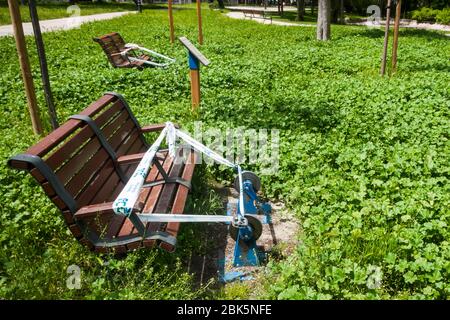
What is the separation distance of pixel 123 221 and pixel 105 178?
520 mm

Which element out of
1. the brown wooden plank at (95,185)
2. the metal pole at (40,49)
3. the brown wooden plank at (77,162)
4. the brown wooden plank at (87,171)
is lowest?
the brown wooden plank at (95,185)

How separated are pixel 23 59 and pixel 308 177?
12.3 feet

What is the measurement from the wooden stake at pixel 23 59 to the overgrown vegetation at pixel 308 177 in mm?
317

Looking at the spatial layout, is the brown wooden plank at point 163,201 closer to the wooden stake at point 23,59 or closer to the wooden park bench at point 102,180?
the wooden park bench at point 102,180

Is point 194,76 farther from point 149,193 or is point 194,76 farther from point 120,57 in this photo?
point 120,57

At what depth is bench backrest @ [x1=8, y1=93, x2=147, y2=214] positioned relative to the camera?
3006 millimetres

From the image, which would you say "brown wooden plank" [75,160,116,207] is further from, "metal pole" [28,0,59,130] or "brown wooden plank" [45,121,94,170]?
"metal pole" [28,0,59,130]

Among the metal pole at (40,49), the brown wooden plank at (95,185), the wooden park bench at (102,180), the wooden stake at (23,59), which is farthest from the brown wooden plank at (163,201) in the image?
the wooden stake at (23,59)

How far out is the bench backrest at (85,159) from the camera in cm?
301

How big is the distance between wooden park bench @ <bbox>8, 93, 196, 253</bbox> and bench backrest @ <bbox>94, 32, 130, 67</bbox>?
6.15m

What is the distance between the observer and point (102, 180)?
3.75 metres

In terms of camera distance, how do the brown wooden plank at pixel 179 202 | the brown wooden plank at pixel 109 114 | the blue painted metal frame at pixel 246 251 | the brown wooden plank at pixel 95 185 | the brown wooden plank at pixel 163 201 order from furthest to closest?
1. the brown wooden plank at pixel 109 114
2. the blue painted metal frame at pixel 246 251
3. the brown wooden plank at pixel 163 201
4. the brown wooden plank at pixel 95 185
5. the brown wooden plank at pixel 179 202

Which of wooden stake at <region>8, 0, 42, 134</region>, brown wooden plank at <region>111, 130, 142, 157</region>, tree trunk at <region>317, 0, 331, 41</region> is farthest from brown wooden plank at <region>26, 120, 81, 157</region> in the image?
tree trunk at <region>317, 0, 331, 41</region>

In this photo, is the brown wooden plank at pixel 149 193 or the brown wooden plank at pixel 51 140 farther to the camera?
the brown wooden plank at pixel 149 193
